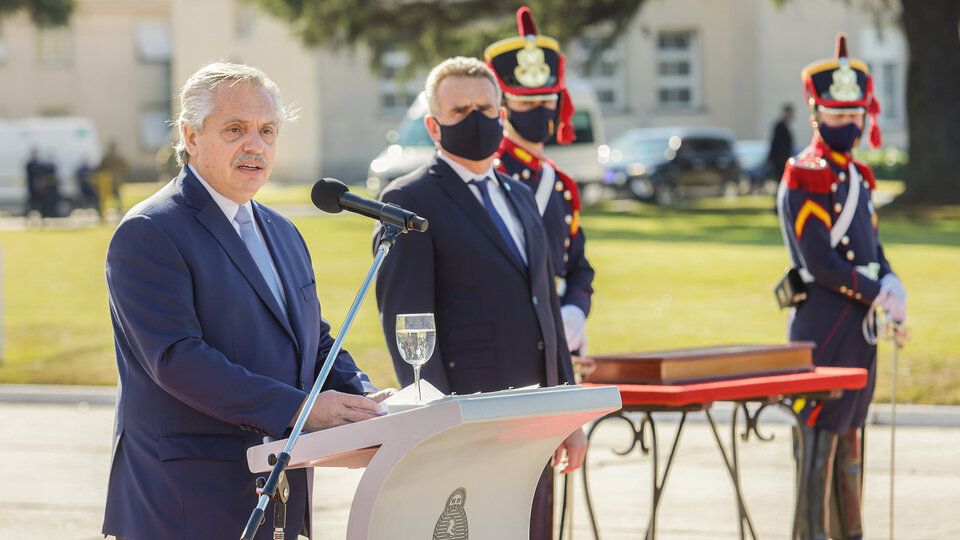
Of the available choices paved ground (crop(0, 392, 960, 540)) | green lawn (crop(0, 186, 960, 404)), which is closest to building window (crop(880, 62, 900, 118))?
green lawn (crop(0, 186, 960, 404))

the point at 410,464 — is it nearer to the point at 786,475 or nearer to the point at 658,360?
the point at 658,360

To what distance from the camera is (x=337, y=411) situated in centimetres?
342

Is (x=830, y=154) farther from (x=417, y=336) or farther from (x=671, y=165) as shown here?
(x=671, y=165)

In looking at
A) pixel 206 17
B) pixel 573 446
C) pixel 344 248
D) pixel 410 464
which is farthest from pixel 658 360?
pixel 206 17

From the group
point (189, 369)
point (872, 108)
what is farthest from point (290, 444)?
point (872, 108)

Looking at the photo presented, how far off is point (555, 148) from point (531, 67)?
2511 centimetres

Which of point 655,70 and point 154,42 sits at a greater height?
point 154,42

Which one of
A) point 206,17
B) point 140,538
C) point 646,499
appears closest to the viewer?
point 140,538

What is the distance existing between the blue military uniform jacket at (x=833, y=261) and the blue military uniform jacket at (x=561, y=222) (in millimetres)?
1111

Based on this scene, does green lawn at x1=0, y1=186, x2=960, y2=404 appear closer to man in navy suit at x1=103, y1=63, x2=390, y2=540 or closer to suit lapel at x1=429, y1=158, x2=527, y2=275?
suit lapel at x1=429, y1=158, x2=527, y2=275

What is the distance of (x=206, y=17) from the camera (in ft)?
174

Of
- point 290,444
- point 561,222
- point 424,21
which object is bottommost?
point 290,444

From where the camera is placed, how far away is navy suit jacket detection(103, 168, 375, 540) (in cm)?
345

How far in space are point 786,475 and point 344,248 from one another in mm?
14507
